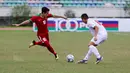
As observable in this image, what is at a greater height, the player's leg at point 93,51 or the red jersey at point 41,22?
the red jersey at point 41,22

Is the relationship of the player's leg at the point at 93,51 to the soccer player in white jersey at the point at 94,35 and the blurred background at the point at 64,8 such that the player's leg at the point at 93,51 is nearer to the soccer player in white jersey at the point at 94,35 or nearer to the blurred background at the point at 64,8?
the soccer player in white jersey at the point at 94,35

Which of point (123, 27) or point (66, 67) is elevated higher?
point (66, 67)

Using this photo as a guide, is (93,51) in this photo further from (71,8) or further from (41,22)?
(71,8)

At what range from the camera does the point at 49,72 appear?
448 inches

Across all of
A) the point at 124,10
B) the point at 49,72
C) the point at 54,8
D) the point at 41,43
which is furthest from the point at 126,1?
the point at 49,72

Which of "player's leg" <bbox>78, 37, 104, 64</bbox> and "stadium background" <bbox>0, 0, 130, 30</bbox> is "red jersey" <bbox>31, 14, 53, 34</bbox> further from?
"stadium background" <bbox>0, 0, 130, 30</bbox>

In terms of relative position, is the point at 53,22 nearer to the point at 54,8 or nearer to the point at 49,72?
the point at 54,8

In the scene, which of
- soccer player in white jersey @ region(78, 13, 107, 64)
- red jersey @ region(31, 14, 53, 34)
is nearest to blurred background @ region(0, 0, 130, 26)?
red jersey @ region(31, 14, 53, 34)

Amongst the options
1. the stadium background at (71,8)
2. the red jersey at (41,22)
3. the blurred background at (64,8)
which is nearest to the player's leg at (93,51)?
the red jersey at (41,22)

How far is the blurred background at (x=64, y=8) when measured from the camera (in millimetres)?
54531

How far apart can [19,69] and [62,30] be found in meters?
29.8

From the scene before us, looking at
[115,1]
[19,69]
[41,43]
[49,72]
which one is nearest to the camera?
[49,72]

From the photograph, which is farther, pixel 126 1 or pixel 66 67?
pixel 126 1

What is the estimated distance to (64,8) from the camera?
56688mm
